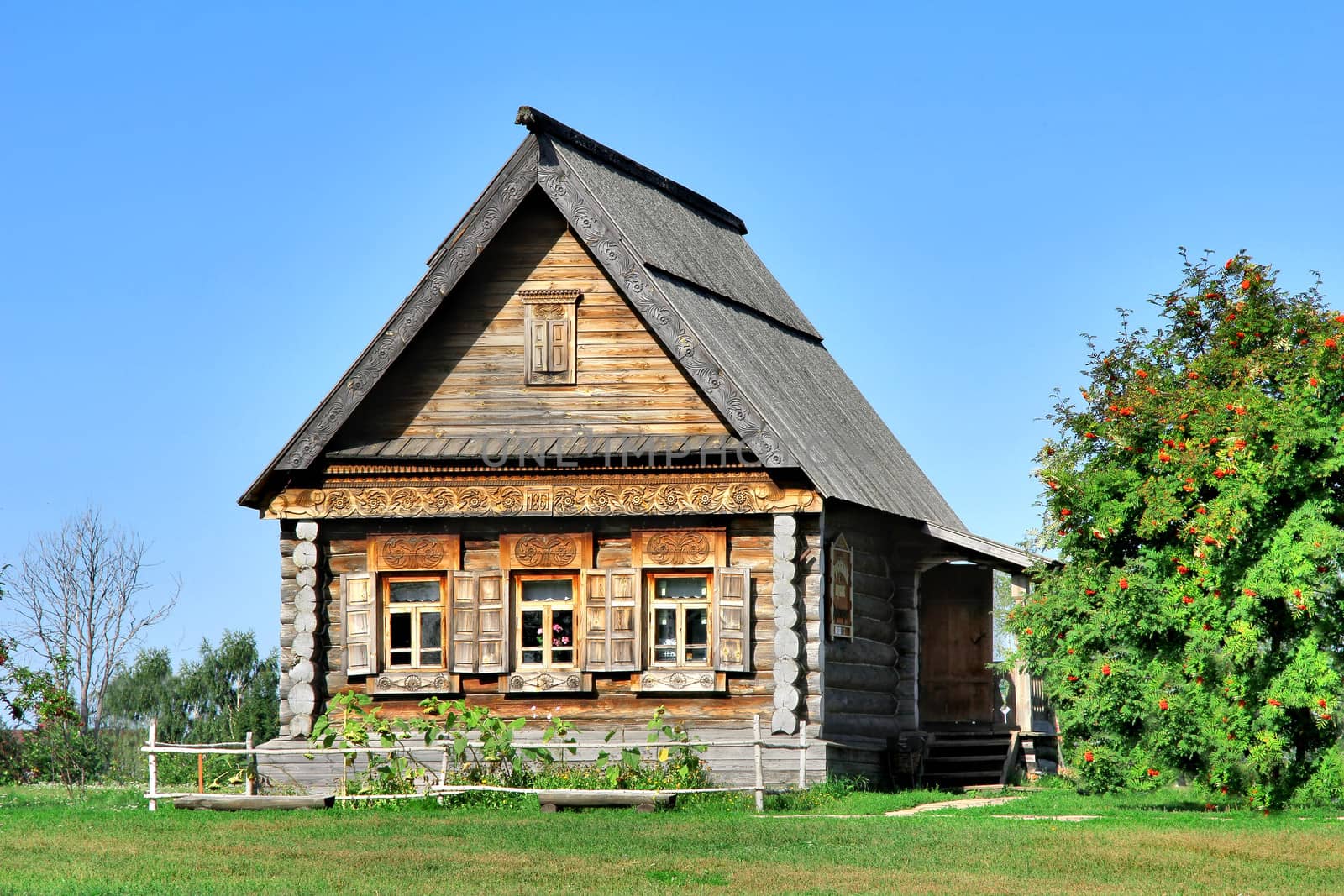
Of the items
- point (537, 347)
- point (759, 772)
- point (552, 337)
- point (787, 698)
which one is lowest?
point (759, 772)

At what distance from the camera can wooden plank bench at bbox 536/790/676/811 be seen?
63.3 feet

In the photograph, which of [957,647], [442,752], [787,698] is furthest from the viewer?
[957,647]

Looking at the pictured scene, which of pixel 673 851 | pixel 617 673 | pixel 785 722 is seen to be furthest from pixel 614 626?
pixel 673 851

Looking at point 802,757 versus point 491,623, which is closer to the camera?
point 802,757

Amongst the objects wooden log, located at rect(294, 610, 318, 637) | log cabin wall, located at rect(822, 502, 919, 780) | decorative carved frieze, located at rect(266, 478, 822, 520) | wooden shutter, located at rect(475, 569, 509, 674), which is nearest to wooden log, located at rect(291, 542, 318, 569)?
decorative carved frieze, located at rect(266, 478, 822, 520)

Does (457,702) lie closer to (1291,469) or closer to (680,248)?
(680,248)

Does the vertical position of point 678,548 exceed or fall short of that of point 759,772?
it exceeds it

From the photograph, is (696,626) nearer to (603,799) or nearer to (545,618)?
(545,618)

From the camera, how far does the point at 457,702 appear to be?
21578 mm

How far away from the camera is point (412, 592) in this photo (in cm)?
2316

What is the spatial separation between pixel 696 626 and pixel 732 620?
0.67m

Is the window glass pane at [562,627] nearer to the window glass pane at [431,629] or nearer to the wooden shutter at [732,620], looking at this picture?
the window glass pane at [431,629]

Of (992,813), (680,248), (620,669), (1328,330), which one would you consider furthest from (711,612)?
(1328,330)

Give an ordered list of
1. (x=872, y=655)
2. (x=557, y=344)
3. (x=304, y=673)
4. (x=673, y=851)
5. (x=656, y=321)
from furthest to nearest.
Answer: (x=872, y=655)
(x=557, y=344)
(x=304, y=673)
(x=656, y=321)
(x=673, y=851)
